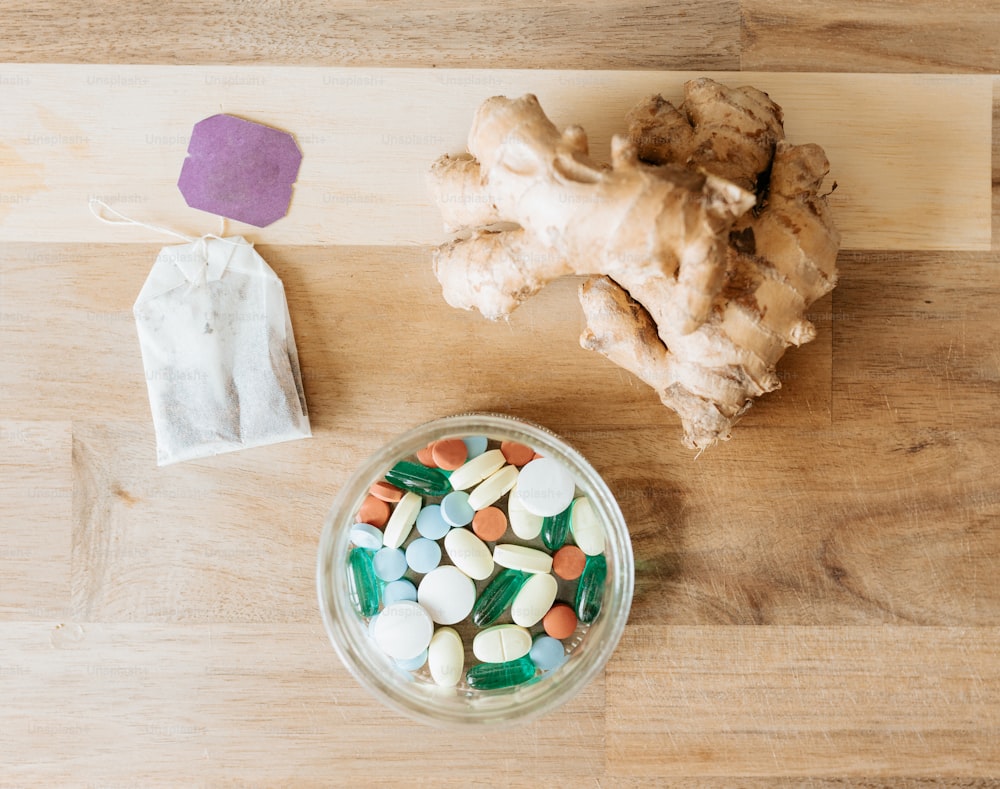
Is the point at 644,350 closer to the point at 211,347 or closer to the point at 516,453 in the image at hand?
the point at 516,453

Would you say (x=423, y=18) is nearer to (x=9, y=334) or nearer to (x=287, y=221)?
(x=287, y=221)

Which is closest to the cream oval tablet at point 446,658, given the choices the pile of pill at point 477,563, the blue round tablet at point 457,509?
the pile of pill at point 477,563

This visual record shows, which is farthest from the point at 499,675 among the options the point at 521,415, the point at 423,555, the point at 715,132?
the point at 715,132

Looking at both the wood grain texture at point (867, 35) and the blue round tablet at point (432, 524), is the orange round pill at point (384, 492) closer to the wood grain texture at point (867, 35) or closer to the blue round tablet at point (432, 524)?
the blue round tablet at point (432, 524)

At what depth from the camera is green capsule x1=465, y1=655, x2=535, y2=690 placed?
0.74 meters

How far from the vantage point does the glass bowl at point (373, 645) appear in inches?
27.3

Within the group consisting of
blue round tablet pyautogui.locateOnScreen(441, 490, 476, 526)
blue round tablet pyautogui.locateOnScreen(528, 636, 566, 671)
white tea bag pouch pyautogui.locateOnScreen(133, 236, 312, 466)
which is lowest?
blue round tablet pyautogui.locateOnScreen(528, 636, 566, 671)

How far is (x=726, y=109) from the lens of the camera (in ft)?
2.14

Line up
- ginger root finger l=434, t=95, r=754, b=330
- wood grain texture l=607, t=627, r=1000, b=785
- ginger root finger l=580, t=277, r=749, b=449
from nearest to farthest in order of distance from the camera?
1. ginger root finger l=434, t=95, r=754, b=330
2. ginger root finger l=580, t=277, r=749, b=449
3. wood grain texture l=607, t=627, r=1000, b=785

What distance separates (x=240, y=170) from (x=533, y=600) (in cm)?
50

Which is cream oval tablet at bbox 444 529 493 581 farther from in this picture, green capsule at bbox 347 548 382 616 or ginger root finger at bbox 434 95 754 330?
ginger root finger at bbox 434 95 754 330

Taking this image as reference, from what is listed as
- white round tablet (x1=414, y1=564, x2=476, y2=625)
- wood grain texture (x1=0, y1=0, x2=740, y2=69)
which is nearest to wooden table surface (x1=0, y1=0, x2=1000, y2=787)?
wood grain texture (x1=0, y1=0, x2=740, y2=69)

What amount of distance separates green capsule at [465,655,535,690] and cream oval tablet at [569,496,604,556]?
0.13 m

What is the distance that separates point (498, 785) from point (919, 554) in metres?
0.47
